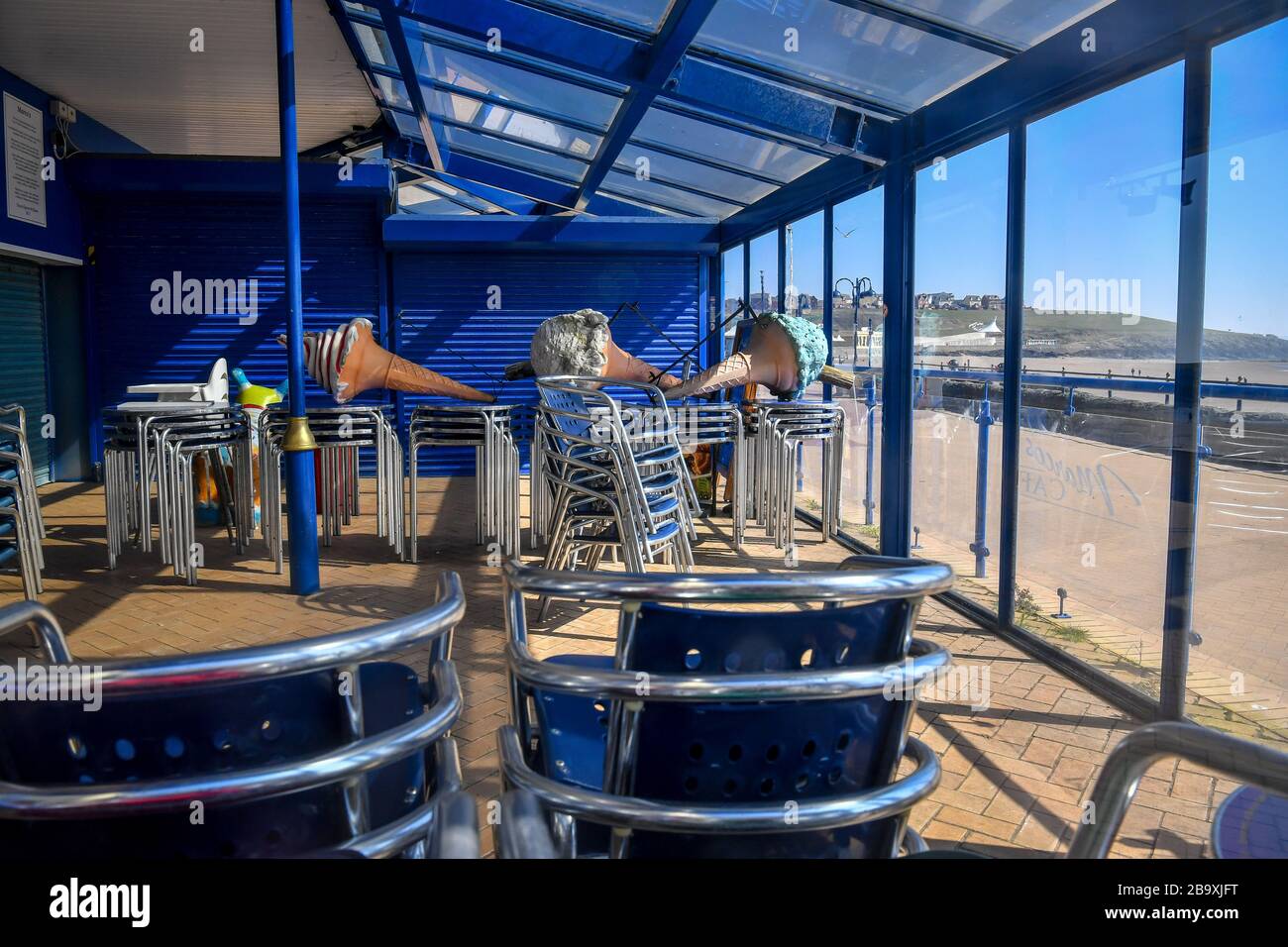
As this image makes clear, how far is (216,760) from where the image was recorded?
106cm

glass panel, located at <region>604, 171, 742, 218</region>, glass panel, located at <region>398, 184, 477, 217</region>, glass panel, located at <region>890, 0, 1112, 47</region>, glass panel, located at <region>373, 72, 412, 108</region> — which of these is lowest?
glass panel, located at <region>890, 0, 1112, 47</region>

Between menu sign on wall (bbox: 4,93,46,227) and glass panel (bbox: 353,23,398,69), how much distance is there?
317 cm

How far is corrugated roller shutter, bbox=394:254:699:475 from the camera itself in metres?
10.5

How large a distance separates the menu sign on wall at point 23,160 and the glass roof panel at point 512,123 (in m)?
3.42

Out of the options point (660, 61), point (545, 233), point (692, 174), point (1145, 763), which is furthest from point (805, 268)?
point (1145, 763)

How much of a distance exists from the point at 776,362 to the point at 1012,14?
2735 mm

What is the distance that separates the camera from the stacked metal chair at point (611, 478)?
4.04 m

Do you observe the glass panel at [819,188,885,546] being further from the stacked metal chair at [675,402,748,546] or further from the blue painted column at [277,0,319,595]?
the blue painted column at [277,0,319,595]

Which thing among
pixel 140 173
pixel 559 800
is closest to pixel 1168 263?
pixel 559 800

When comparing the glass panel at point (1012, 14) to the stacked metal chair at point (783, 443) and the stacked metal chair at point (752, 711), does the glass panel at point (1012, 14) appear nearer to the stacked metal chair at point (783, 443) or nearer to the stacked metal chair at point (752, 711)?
the stacked metal chair at point (783, 443)

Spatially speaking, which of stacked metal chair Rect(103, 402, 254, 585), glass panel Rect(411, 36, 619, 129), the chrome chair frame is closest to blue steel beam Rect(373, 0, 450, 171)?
glass panel Rect(411, 36, 619, 129)
